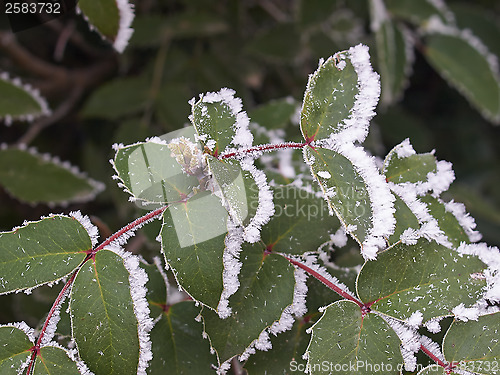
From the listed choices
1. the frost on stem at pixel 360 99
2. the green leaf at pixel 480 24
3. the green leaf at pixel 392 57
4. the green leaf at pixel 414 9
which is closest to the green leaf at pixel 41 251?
the frost on stem at pixel 360 99

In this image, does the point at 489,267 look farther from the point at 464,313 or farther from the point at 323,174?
the point at 323,174

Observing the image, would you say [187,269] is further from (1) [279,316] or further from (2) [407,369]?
(2) [407,369]

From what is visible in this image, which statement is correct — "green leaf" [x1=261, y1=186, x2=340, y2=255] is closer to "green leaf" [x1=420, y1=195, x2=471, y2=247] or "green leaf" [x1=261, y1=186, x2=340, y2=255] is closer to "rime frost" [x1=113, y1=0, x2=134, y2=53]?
"green leaf" [x1=420, y1=195, x2=471, y2=247]

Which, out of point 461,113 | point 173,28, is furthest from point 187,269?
point 461,113

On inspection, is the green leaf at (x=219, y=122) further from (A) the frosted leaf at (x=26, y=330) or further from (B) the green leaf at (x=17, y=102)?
(B) the green leaf at (x=17, y=102)

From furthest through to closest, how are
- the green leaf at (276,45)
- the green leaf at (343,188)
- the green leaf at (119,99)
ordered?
the green leaf at (276,45) < the green leaf at (119,99) < the green leaf at (343,188)
